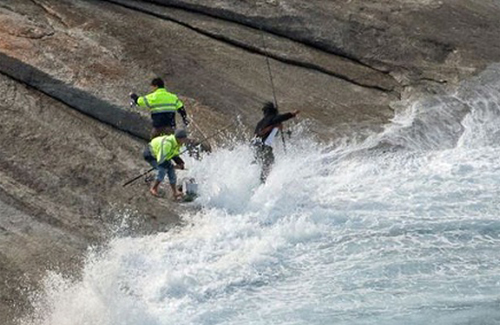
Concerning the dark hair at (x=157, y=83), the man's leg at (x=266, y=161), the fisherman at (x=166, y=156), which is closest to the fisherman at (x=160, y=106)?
the dark hair at (x=157, y=83)

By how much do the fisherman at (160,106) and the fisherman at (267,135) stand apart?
1.33 meters

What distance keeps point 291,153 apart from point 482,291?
16.4 ft

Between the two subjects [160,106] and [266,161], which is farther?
[160,106]

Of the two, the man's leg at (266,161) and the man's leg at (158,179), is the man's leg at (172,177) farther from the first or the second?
the man's leg at (266,161)

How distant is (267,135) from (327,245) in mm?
2375

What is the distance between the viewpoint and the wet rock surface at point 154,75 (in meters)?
17.2

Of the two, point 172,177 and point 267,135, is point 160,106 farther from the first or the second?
point 267,135

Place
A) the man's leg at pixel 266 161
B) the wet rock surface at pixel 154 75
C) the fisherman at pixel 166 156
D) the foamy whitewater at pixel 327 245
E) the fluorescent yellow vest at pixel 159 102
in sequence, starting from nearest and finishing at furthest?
the foamy whitewater at pixel 327 245 → the fisherman at pixel 166 156 → the wet rock surface at pixel 154 75 → the man's leg at pixel 266 161 → the fluorescent yellow vest at pixel 159 102

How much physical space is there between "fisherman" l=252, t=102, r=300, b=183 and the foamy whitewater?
19 centimetres

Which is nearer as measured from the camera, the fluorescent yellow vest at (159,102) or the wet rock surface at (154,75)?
the wet rock surface at (154,75)

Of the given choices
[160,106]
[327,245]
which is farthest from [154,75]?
[327,245]

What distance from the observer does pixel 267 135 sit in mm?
17734

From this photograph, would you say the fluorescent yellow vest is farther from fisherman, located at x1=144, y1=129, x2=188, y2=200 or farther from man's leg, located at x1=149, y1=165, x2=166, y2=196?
man's leg, located at x1=149, y1=165, x2=166, y2=196

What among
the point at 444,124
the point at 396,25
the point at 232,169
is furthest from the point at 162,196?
the point at 396,25
